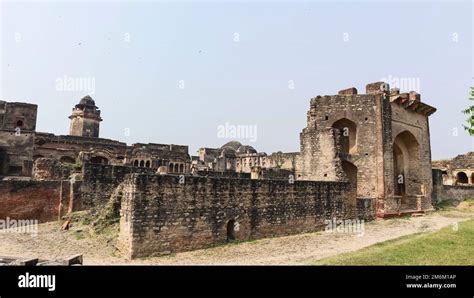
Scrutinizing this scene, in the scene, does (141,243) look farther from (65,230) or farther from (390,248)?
(390,248)

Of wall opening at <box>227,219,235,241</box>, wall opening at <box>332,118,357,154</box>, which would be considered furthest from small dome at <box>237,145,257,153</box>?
wall opening at <box>227,219,235,241</box>

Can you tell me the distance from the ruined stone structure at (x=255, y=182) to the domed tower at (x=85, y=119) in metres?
7.33

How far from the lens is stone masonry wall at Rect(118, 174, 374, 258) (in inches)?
432

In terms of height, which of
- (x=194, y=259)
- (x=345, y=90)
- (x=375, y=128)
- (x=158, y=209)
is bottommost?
(x=194, y=259)

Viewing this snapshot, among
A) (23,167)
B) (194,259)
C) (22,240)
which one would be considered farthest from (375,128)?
(23,167)

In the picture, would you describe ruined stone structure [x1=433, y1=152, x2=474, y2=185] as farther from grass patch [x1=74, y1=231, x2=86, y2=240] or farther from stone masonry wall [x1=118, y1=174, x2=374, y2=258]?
grass patch [x1=74, y1=231, x2=86, y2=240]

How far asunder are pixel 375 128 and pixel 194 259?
1533 cm

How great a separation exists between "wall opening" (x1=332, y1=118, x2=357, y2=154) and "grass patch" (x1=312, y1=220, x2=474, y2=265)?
10820 mm

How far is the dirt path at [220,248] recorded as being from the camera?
10.6 meters

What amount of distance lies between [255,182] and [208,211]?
98.3 inches

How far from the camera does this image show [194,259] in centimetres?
1081
